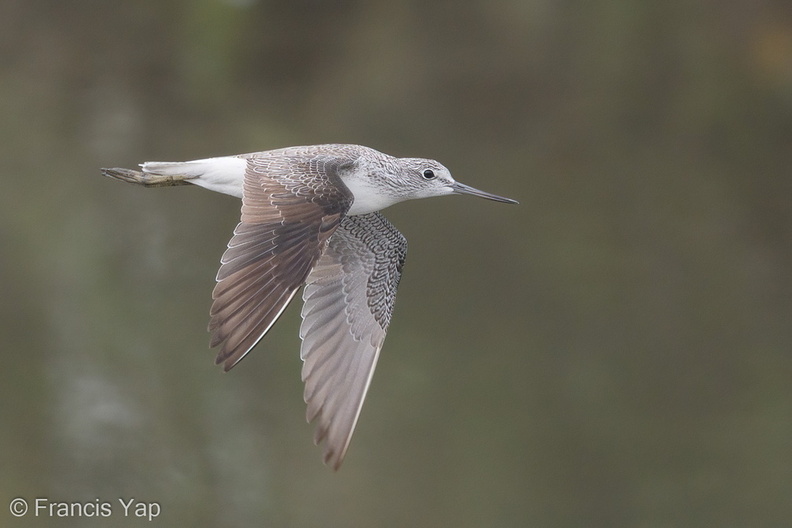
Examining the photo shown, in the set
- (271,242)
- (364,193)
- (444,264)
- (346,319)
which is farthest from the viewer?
(444,264)

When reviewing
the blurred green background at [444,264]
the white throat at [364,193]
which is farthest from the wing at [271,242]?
the blurred green background at [444,264]

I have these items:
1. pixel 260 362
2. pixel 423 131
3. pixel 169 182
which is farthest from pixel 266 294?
pixel 423 131

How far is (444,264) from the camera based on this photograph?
36.1ft

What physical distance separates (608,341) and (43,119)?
267 inches

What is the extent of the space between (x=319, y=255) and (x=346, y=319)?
3.94ft

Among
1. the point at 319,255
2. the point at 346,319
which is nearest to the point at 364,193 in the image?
the point at 346,319

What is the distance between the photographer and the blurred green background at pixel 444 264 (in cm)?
967

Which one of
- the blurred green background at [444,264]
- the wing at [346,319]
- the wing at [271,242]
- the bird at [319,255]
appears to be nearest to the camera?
the wing at [271,242]

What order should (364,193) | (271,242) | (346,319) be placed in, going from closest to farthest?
(271,242), (364,193), (346,319)

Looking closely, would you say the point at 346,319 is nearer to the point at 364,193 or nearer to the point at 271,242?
the point at 364,193

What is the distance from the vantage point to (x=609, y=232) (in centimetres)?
1221

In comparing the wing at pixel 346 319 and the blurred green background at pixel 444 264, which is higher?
the wing at pixel 346 319

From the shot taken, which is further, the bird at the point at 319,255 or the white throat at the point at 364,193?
the white throat at the point at 364,193

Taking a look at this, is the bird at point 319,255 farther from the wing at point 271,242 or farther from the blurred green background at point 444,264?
the blurred green background at point 444,264
